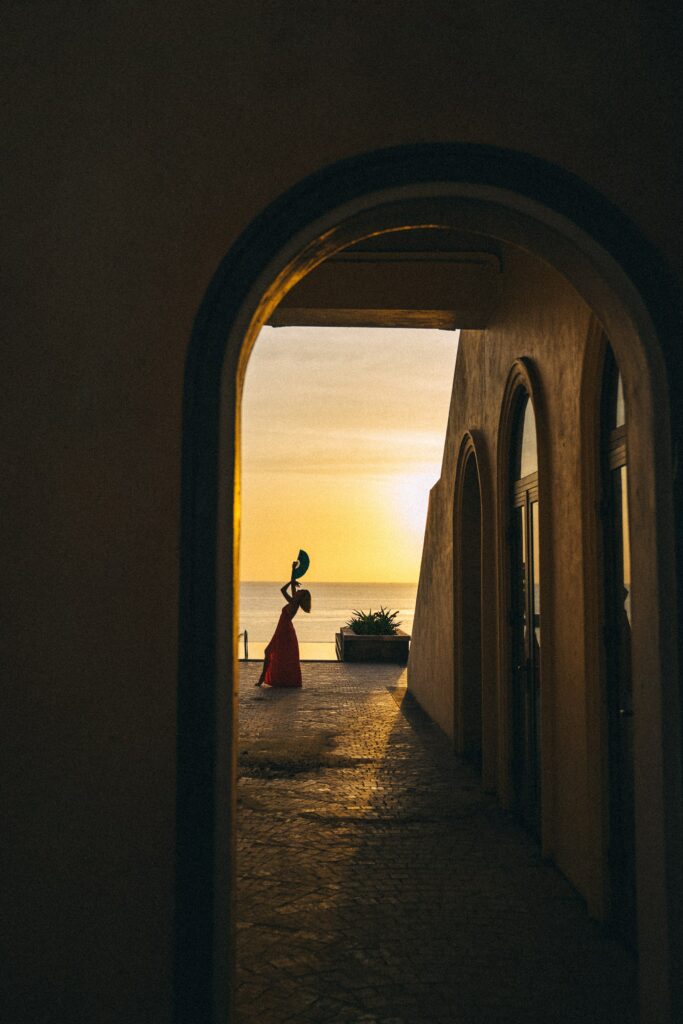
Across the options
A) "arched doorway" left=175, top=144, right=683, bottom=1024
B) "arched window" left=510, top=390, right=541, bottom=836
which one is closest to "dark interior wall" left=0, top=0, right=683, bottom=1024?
"arched doorway" left=175, top=144, right=683, bottom=1024

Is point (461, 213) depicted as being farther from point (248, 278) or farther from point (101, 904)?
point (101, 904)

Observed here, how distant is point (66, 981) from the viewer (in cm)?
267

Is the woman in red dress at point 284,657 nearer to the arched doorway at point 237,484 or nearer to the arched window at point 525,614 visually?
the arched window at point 525,614

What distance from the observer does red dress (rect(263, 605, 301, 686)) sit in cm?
1232

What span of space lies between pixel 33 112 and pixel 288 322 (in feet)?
15.6

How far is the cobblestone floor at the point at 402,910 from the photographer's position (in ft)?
11.1

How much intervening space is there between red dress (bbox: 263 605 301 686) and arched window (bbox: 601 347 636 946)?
27.5 ft

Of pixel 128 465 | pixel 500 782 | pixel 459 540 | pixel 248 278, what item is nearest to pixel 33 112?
pixel 248 278

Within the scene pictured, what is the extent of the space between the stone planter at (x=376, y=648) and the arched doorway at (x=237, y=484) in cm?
1321

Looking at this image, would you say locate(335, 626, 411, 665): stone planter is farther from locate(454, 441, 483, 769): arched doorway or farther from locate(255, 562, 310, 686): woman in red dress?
locate(454, 441, 483, 769): arched doorway

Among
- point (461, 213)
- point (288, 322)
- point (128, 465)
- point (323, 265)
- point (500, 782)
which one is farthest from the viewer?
point (288, 322)

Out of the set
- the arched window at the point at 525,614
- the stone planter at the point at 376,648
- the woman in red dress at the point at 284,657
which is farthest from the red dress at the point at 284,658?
the arched window at the point at 525,614

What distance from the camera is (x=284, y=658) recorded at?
12359 millimetres

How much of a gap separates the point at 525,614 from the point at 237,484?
3.47m
